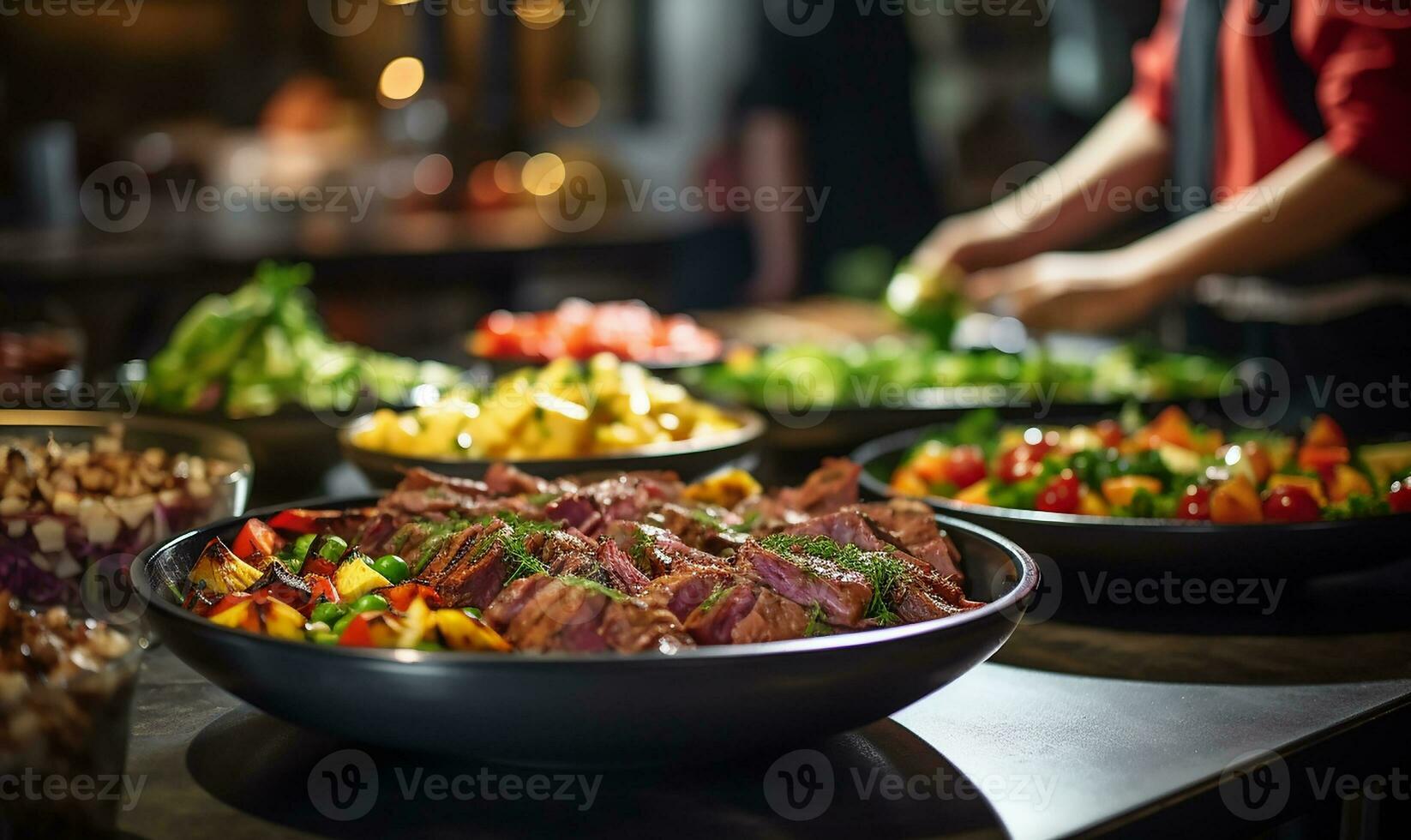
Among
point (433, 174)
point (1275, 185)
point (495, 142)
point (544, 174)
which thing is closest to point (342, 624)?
point (1275, 185)

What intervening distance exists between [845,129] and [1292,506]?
17.9ft

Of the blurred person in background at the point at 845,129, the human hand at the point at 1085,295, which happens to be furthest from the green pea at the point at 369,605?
the blurred person in background at the point at 845,129

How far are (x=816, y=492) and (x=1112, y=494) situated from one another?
450mm

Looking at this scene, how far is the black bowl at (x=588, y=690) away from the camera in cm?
106

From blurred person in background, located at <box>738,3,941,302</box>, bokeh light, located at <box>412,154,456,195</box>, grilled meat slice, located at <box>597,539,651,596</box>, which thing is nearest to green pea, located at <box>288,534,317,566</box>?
grilled meat slice, located at <box>597,539,651,596</box>

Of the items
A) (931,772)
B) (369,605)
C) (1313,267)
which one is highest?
(1313,267)

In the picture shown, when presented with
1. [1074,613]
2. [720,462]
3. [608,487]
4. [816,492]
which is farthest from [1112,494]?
[608,487]

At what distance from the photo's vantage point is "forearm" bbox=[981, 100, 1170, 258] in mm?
3955

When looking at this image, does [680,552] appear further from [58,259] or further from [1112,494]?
[58,259]

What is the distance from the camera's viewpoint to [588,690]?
1060 mm

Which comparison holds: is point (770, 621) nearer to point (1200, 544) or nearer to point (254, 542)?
point (254, 542)

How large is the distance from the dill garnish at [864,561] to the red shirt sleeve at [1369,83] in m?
1.96

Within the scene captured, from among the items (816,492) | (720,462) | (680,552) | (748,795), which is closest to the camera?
(748,795)

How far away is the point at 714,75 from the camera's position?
11039mm
